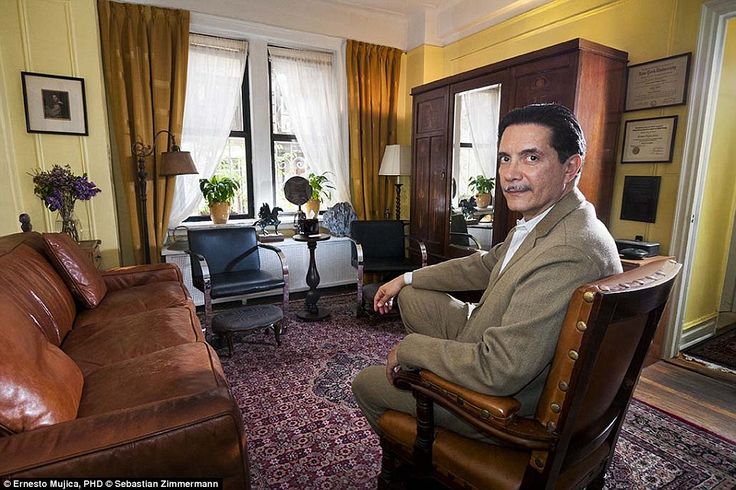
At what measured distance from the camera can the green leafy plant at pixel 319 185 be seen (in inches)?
161

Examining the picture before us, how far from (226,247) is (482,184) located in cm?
216

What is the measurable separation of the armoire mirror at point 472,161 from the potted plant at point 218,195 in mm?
2046

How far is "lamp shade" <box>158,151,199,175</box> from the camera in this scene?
10.3 ft

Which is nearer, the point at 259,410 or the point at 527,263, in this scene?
the point at 527,263

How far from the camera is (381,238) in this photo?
3816mm

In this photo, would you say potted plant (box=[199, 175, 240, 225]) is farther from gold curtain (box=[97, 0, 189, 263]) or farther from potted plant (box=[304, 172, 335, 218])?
potted plant (box=[304, 172, 335, 218])

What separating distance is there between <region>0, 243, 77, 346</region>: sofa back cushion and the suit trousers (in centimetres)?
129

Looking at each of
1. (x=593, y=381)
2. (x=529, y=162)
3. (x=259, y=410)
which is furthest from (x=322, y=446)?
(x=529, y=162)

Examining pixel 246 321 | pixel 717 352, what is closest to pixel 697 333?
pixel 717 352

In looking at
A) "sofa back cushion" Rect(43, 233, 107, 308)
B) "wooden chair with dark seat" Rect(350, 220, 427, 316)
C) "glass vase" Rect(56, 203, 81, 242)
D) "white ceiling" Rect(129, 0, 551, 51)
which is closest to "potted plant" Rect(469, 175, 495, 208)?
"wooden chair with dark seat" Rect(350, 220, 427, 316)

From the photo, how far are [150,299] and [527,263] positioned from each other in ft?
6.91

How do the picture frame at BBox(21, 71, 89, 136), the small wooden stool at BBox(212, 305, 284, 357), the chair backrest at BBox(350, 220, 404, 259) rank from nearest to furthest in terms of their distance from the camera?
1. the small wooden stool at BBox(212, 305, 284, 357)
2. the picture frame at BBox(21, 71, 89, 136)
3. the chair backrest at BBox(350, 220, 404, 259)

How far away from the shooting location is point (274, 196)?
403 centimetres

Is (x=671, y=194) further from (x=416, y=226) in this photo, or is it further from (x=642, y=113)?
(x=416, y=226)
